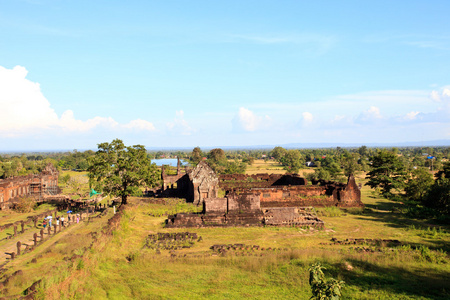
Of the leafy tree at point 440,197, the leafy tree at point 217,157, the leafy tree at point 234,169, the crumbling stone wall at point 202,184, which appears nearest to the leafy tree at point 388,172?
the leafy tree at point 440,197

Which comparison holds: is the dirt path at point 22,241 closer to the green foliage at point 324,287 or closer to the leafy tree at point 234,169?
the green foliage at point 324,287

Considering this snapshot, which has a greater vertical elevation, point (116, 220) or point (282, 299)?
point (116, 220)

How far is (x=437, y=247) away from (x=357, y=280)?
343 inches

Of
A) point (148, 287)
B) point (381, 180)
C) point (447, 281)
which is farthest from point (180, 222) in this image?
point (381, 180)

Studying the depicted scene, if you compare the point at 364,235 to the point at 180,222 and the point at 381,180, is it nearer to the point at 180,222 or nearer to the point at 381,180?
the point at 180,222

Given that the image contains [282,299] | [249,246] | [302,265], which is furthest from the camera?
[249,246]

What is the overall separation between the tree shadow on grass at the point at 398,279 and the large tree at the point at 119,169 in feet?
63.9

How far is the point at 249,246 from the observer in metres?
18.6

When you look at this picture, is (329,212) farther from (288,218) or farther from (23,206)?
(23,206)

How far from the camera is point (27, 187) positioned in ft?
132

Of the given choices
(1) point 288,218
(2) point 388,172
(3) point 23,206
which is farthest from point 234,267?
(2) point 388,172

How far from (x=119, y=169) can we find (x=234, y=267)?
17.2 metres

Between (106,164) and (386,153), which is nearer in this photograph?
(106,164)

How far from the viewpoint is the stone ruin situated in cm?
2473
